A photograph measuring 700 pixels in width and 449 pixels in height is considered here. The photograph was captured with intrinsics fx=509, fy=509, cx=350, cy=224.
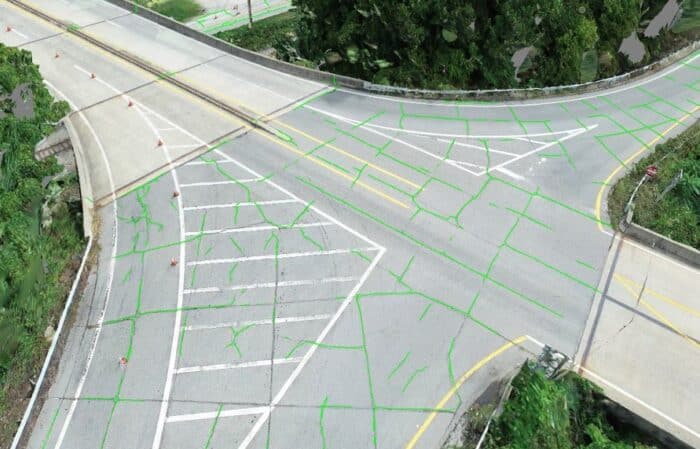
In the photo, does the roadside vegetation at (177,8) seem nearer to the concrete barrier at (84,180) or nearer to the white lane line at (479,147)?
the concrete barrier at (84,180)

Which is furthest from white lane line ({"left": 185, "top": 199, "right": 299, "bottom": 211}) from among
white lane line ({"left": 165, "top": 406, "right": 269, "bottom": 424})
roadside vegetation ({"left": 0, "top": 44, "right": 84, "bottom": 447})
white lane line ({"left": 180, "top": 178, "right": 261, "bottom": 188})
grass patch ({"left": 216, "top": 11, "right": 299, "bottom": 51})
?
grass patch ({"left": 216, "top": 11, "right": 299, "bottom": 51})

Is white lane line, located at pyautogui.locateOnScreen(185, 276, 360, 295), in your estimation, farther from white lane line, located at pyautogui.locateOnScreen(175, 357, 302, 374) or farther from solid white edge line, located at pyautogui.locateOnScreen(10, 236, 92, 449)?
solid white edge line, located at pyautogui.locateOnScreen(10, 236, 92, 449)

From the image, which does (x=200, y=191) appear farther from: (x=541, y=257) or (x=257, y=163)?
(x=541, y=257)

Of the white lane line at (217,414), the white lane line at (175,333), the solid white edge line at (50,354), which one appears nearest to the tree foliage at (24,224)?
the solid white edge line at (50,354)

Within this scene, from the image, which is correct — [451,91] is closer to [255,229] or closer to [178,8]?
[255,229]

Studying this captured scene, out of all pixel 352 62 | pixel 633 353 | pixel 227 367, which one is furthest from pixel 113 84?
pixel 633 353

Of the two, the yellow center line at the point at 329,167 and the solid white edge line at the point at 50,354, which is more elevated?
the yellow center line at the point at 329,167
